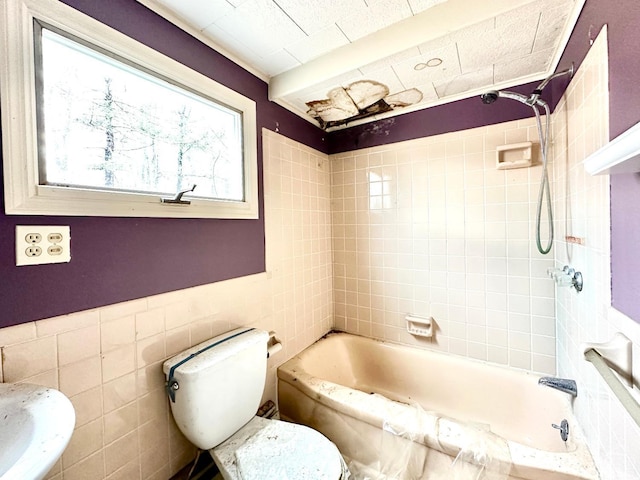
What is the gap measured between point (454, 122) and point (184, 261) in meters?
1.91

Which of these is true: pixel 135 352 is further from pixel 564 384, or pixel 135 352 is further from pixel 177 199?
pixel 564 384

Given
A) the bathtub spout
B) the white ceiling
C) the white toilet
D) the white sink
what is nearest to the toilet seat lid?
the white toilet

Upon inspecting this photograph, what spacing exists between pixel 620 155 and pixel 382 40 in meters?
1.18

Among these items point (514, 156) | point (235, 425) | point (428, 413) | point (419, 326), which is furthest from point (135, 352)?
point (514, 156)

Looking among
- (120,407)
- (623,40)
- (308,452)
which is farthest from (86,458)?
(623,40)

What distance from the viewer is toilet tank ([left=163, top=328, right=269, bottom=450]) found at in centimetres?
104

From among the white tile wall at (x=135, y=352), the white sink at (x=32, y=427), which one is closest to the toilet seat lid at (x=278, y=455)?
the white tile wall at (x=135, y=352)

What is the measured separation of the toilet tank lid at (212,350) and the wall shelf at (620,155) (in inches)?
52.8

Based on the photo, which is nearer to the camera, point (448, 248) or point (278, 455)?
point (278, 455)

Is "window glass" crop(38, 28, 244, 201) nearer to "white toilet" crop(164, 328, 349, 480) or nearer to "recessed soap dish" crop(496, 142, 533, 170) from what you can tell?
"white toilet" crop(164, 328, 349, 480)

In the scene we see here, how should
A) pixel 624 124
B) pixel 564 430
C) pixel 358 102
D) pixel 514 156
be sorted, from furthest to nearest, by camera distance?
1. pixel 358 102
2. pixel 514 156
3. pixel 564 430
4. pixel 624 124

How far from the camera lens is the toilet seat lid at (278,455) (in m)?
0.97

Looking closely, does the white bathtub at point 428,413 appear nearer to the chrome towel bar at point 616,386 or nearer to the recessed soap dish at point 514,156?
the chrome towel bar at point 616,386

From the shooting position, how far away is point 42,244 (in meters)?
0.81
